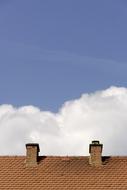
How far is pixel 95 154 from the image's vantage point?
150 feet

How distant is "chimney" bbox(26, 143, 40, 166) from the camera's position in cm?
4562

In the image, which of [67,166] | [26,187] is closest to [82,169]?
[67,166]

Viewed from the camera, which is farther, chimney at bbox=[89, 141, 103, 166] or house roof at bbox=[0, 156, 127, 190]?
chimney at bbox=[89, 141, 103, 166]

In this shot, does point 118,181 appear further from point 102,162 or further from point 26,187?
point 26,187

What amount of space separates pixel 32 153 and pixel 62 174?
97.4 inches

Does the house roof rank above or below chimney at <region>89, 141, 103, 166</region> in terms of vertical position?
below

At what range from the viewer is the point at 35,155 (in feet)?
150

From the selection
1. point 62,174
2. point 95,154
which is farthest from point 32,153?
point 95,154

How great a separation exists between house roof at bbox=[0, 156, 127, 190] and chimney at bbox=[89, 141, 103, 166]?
0.28 m

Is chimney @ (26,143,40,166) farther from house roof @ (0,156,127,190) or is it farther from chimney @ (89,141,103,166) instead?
chimney @ (89,141,103,166)

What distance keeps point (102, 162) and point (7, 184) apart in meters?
6.18

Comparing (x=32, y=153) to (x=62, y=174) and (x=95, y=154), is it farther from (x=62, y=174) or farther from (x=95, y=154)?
(x=95, y=154)

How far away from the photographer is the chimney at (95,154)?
149ft

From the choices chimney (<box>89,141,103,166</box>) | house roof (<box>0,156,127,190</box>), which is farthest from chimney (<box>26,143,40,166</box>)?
chimney (<box>89,141,103,166</box>)
